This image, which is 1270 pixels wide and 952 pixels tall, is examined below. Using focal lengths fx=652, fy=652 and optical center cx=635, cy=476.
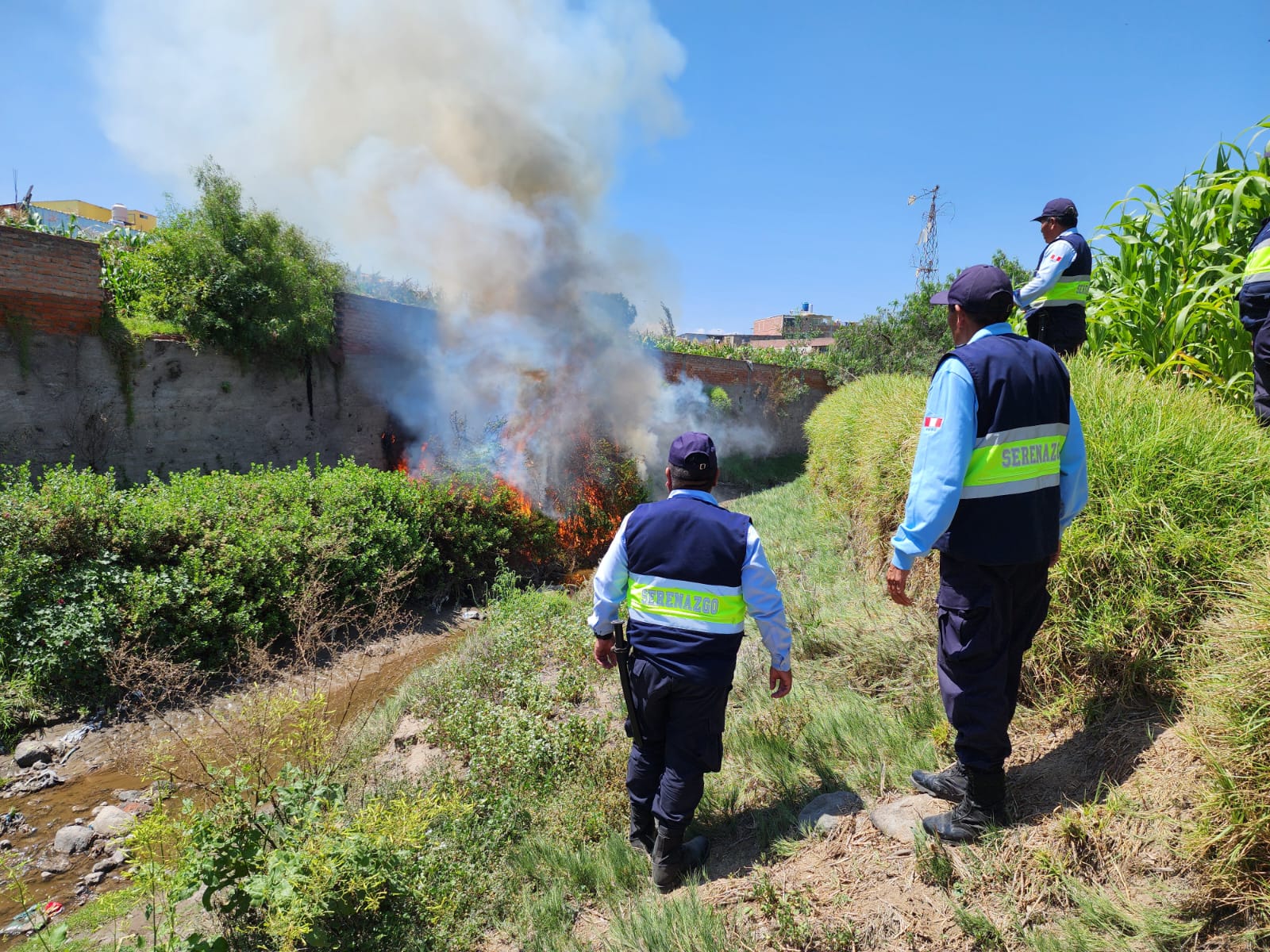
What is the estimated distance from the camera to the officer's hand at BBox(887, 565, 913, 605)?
249cm

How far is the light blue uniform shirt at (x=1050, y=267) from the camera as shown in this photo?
172 inches

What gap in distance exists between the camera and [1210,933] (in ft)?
5.95

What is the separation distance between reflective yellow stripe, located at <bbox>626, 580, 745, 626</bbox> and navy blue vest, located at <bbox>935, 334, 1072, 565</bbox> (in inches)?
33.5

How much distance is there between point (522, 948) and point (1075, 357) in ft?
15.5

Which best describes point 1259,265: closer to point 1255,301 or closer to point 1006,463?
point 1255,301

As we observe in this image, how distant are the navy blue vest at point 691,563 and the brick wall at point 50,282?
32.5ft

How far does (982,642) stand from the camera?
2.35 m

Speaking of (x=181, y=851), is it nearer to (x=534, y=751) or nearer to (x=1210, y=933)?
(x=534, y=751)

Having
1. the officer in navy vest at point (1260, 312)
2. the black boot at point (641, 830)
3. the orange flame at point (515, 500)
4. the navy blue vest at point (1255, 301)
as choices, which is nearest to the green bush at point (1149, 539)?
the officer in navy vest at point (1260, 312)

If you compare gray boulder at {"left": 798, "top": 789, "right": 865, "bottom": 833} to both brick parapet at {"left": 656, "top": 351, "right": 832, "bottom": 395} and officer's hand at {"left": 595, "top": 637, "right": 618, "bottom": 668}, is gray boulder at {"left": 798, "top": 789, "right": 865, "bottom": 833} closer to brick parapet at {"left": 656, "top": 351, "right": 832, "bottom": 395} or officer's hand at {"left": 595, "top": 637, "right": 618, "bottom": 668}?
officer's hand at {"left": 595, "top": 637, "right": 618, "bottom": 668}

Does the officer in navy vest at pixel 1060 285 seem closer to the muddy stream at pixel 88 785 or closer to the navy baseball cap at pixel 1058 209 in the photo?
the navy baseball cap at pixel 1058 209

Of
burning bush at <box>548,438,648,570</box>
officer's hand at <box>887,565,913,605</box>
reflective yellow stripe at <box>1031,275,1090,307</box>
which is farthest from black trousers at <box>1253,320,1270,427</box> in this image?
burning bush at <box>548,438,648,570</box>

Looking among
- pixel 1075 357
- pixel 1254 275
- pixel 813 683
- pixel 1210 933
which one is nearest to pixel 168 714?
pixel 813 683

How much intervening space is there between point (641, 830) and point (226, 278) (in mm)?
10562
